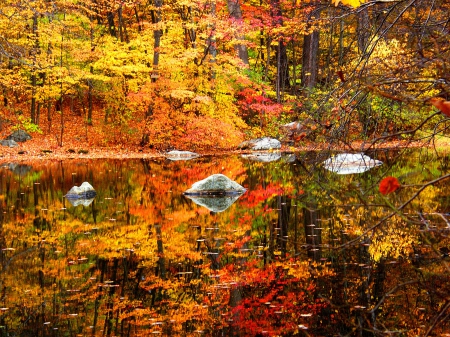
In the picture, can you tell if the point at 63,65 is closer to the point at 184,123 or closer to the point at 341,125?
the point at 184,123

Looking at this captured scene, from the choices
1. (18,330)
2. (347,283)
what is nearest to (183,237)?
(347,283)

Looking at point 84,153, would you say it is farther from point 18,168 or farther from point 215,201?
point 215,201

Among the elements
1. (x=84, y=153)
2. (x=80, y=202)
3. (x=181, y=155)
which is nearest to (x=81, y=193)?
(x=80, y=202)

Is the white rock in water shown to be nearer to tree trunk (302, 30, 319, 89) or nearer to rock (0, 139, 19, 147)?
tree trunk (302, 30, 319, 89)

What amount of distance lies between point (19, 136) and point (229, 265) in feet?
65.4

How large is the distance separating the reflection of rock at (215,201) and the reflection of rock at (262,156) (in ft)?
27.6

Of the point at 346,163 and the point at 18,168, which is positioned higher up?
the point at 18,168

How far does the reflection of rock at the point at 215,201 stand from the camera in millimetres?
11922

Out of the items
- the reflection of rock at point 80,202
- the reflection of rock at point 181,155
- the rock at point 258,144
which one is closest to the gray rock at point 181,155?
the reflection of rock at point 181,155

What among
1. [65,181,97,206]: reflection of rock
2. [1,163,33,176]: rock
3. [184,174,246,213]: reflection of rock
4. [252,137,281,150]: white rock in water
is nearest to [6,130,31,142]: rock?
[1,163,33,176]: rock

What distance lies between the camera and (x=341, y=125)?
3.69 metres

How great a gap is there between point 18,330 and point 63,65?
872 inches

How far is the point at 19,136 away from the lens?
25234 millimetres

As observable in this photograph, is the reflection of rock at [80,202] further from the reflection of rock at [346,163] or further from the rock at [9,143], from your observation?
the rock at [9,143]
